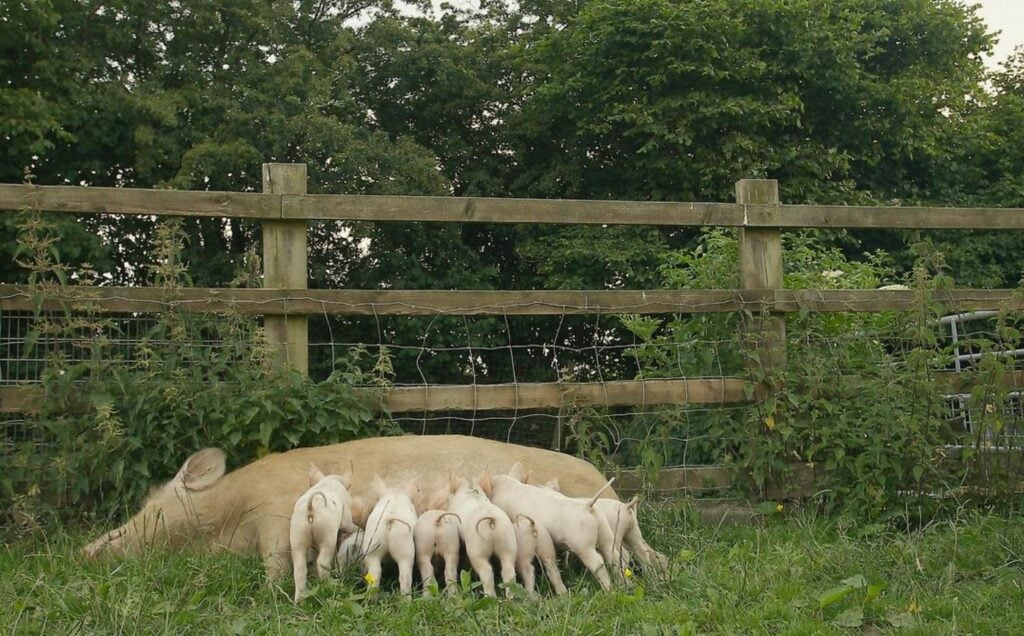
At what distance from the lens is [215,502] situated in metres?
4.51

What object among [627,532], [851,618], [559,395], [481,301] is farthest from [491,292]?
[851,618]

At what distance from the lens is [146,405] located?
190 inches

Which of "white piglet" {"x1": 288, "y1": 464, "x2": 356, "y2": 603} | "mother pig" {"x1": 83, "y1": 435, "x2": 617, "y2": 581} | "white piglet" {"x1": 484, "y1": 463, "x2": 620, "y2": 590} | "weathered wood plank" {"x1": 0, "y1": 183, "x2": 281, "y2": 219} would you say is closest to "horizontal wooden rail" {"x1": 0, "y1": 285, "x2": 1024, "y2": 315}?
"weathered wood plank" {"x1": 0, "y1": 183, "x2": 281, "y2": 219}

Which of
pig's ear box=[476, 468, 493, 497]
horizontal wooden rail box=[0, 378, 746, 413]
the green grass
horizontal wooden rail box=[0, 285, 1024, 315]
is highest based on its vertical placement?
horizontal wooden rail box=[0, 285, 1024, 315]

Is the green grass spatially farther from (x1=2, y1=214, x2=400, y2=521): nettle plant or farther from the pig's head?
(x1=2, y1=214, x2=400, y2=521): nettle plant

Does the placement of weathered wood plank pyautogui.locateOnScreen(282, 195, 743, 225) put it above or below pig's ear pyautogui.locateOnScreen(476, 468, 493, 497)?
above

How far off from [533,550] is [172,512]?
1675 millimetres

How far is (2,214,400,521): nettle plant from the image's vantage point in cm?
475

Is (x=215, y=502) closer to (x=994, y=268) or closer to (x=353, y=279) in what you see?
(x=353, y=279)

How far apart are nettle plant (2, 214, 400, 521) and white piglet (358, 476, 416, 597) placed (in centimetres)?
104

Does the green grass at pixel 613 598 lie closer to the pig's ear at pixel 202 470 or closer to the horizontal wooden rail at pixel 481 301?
the pig's ear at pixel 202 470

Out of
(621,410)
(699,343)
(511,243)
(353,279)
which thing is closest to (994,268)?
(511,243)

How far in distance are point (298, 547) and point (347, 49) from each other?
19.2 meters

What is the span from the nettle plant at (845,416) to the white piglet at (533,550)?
143cm
